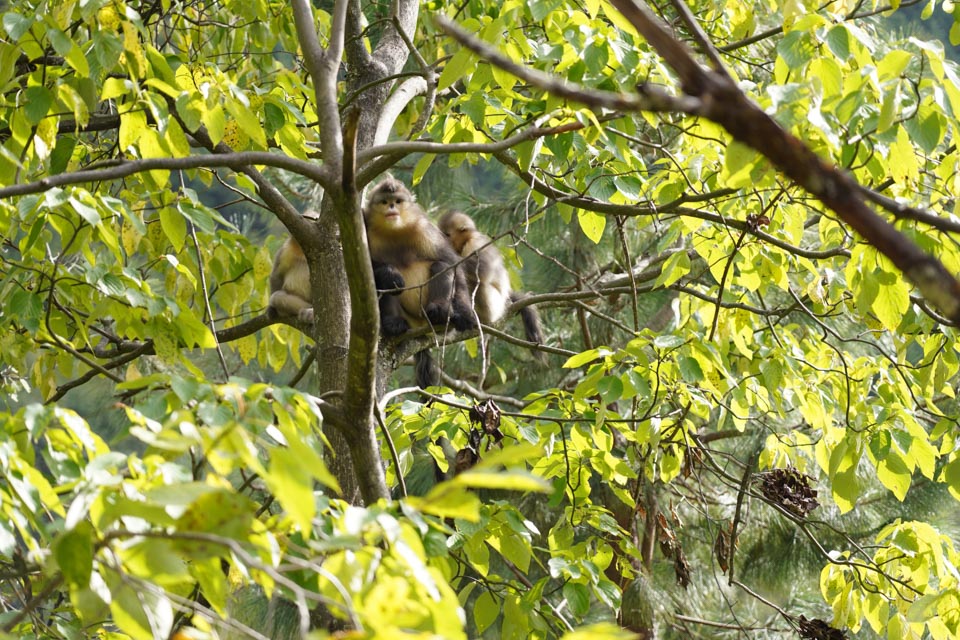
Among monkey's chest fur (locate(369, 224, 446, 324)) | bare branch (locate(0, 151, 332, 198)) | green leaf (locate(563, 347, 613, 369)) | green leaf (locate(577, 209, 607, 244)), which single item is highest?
monkey's chest fur (locate(369, 224, 446, 324))

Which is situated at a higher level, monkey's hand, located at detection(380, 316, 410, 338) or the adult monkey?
the adult monkey

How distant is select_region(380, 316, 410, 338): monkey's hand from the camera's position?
405cm

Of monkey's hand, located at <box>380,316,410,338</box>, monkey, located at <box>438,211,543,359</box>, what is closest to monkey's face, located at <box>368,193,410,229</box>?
monkey, located at <box>438,211,543,359</box>

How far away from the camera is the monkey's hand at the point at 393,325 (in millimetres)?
4047

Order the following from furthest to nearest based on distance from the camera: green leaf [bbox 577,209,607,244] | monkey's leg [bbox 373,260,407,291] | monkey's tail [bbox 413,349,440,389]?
monkey's leg [bbox 373,260,407,291], monkey's tail [bbox 413,349,440,389], green leaf [bbox 577,209,607,244]

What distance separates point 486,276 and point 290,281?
965 mm

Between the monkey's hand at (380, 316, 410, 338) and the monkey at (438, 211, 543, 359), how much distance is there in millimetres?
883

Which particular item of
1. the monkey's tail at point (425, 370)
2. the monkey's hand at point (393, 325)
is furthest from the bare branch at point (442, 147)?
the monkey's tail at point (425, 370)

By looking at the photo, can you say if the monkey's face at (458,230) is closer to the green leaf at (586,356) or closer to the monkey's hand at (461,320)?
the monkey's hand at (461,320)

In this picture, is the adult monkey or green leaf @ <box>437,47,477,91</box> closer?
green leaf @ <box>437,47,477,91</box>

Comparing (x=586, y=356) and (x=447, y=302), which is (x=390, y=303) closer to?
(x=447, y=302)

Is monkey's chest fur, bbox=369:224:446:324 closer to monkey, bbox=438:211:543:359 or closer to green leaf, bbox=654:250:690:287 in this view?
monkey, bbox=438:211:543:359

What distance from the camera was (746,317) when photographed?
12.0ft

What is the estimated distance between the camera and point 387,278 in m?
4.71
